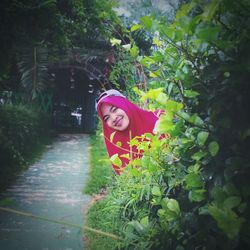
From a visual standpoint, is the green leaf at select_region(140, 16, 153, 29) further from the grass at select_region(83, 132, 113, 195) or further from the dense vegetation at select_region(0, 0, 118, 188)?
the grass at select_region(83, 132, 113, 195)

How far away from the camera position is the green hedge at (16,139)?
5560 mm

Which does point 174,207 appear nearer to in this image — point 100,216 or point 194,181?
point 194,181

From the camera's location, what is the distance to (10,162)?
6.14 metres

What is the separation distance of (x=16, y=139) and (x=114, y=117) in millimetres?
4429

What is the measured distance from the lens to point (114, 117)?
342 centimetres

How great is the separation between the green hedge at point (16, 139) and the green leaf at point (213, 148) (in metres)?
4.41

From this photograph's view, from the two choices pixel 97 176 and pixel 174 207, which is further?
pixel 97 176

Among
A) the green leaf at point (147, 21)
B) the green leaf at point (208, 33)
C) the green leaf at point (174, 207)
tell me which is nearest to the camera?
the green leaf at point (208, 33)

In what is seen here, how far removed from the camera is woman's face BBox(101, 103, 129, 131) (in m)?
3.38

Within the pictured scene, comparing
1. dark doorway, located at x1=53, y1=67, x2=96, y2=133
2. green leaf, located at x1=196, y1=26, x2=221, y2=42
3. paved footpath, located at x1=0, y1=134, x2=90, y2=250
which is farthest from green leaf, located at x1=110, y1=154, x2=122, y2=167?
dark doorway, located at x1=53, y1=67, x2=96, y2=133

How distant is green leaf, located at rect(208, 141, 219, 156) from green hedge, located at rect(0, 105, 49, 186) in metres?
4.41

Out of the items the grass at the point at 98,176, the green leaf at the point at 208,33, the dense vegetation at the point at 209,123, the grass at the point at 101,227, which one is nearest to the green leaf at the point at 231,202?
the dense vegetation at the point at 209,123

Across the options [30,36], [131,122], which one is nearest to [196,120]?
[131,122]

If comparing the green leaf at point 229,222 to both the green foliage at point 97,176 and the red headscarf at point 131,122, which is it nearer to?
the red headscarf at point 131,122
